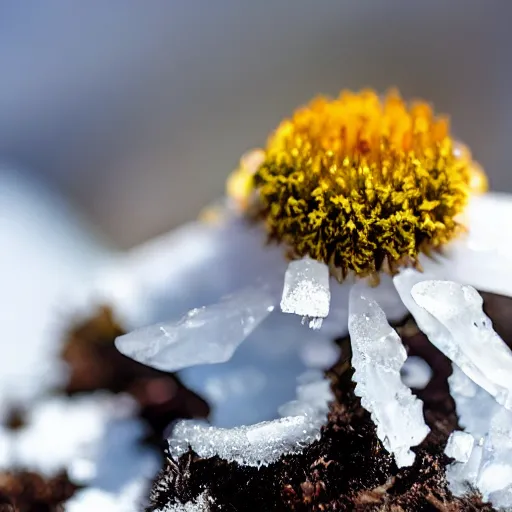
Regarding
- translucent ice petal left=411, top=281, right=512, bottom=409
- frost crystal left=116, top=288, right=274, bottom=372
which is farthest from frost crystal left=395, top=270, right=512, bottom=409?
frost crystal left=116, top=288, right=274, bottom=372

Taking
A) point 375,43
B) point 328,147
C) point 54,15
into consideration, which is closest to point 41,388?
point 328,147

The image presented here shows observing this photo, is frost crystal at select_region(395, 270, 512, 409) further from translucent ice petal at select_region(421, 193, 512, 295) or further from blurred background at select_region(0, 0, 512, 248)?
blurred background at select_region(0, 0, 512, 248)

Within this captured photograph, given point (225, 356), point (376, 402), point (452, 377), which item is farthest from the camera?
point (225, 356)

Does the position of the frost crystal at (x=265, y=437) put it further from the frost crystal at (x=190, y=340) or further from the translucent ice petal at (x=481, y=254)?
the translucent ice petal at (x=481, y=254)

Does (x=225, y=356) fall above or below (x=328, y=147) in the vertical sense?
below

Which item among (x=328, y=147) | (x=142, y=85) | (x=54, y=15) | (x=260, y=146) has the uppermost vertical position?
(x=54, y=15)

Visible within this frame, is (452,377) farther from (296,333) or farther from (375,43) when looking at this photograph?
(375,43)

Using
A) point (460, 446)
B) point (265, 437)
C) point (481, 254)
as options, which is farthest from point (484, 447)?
point (481, 254)
